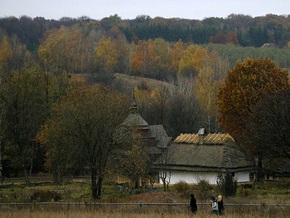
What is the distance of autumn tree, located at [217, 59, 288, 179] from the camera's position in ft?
180

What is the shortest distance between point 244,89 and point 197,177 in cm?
939

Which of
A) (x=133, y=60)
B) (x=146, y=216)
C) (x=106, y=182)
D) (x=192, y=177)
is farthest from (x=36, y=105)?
(x=133, y=60)

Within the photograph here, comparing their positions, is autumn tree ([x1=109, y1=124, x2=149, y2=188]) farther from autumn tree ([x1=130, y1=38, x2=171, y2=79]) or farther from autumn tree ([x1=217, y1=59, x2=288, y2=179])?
autumn tree ([x1=130, y1=38, x2=171, y2=79])

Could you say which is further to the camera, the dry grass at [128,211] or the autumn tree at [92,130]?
the autumn tree at [92,130]

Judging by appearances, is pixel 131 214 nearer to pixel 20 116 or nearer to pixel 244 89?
pixel 244 89

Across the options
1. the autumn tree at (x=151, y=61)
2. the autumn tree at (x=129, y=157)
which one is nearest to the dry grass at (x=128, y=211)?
the autumn tree at (x=129, y=157)

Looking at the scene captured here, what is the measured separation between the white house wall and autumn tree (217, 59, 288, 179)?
4.89 ft

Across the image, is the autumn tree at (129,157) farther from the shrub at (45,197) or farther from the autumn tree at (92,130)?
the shrub at (45,197)

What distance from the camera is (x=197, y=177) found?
5281cm

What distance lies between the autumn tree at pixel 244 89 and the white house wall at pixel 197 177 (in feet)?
4.89

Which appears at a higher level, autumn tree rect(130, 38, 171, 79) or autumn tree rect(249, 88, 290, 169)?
autumn tree rect(130, 38, 171, 79)

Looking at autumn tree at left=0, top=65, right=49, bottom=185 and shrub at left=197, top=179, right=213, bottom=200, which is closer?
shrub at left=197, top=179, right=213, bottom=200

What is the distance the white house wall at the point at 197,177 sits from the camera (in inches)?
2069

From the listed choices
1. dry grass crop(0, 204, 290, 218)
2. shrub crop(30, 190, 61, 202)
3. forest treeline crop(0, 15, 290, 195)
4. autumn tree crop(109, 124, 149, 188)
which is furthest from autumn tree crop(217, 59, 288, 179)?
dry grass crop(0, 204, 290, 218)
